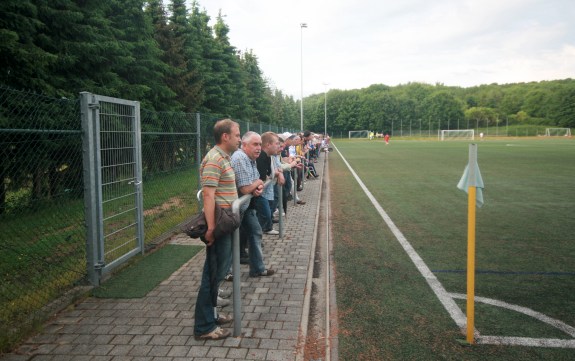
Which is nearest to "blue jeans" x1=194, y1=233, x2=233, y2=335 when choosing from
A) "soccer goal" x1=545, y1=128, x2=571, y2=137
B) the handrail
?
the handrail

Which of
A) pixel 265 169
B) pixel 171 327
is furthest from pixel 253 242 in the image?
pixel 171 327

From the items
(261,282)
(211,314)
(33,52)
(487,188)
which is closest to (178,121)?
(33,52)

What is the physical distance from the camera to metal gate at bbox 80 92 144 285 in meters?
5.21

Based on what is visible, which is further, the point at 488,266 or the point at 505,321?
the point at 488,266

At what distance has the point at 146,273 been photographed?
5840mm

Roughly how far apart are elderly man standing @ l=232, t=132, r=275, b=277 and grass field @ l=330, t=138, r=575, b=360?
3.47 feet

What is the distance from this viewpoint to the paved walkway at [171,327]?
11.8 ft

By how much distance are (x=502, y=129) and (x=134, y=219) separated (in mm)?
117438

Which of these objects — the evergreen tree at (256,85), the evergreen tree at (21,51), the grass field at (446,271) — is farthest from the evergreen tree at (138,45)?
the evergreen tree at (256,85)

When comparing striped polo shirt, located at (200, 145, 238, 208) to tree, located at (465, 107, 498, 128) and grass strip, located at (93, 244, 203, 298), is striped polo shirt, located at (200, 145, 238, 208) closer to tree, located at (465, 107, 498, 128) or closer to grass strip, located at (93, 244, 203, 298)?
grass strip, located at (93, 244, 203, 298)

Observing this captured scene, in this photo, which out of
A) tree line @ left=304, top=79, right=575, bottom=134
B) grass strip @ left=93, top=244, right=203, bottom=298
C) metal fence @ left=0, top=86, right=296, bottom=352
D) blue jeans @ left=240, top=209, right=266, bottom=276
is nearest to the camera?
metal fence @ left=0, top=86, right=296, bottom=352

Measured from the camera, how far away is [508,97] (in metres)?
130

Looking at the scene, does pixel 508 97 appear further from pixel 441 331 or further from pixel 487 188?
pixel 441 331

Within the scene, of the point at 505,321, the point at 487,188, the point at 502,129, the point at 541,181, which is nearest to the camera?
the point at 505,321
